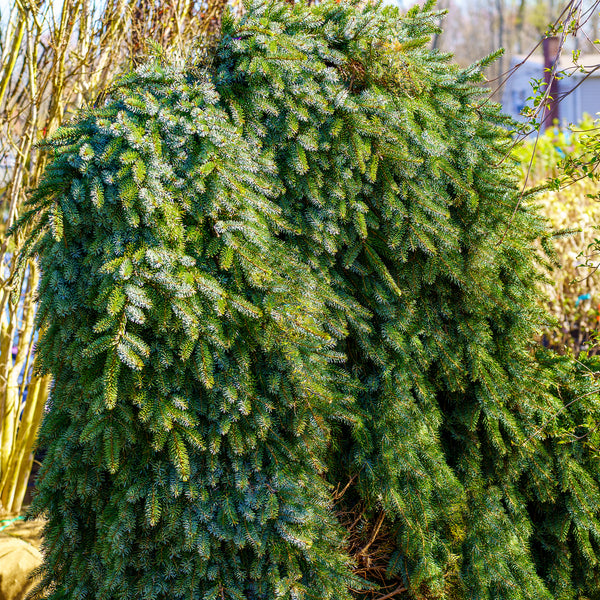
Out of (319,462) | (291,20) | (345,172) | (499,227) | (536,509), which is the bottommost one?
(536,509)

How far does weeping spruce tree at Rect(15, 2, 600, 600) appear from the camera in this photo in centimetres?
211

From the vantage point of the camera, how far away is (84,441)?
207 cm

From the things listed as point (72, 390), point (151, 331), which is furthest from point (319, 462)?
point (72, 390)

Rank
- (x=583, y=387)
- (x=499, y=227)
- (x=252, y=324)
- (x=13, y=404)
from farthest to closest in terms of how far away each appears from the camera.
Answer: (x=13, y=404)
(x=583, y=387)
(x=499, y=227)
(x=252, y=324)

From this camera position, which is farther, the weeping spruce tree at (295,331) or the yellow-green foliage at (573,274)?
the yellow-green foliage at (573,274)

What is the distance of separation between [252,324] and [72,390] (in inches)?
27.6

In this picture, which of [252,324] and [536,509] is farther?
[536,509]

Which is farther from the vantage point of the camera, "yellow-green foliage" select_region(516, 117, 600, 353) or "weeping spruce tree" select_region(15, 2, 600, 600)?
"yellow-green foliage" select_region(516, 117, 600, 353)

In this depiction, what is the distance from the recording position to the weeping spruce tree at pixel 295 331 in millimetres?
2109

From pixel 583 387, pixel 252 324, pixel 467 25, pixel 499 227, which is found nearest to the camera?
pixel 252 324

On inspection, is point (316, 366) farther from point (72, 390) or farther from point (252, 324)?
point (72, 390)

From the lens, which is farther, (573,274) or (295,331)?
(573,274)

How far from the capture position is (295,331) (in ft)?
7.35

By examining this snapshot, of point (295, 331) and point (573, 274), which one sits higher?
point (573, 274)
